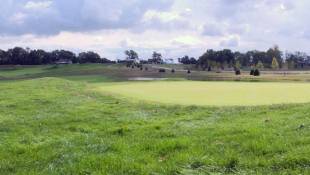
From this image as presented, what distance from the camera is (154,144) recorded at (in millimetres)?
10469

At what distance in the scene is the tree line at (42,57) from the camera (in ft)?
479

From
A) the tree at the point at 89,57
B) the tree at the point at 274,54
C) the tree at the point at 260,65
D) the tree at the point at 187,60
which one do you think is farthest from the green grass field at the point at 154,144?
the tree at the point at 187,60

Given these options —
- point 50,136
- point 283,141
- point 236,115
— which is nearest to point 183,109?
point 236,115

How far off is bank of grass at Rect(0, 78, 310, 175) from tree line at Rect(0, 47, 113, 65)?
134 metres

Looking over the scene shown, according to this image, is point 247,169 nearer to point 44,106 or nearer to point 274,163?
point 274,163

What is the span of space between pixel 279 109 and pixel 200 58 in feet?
436

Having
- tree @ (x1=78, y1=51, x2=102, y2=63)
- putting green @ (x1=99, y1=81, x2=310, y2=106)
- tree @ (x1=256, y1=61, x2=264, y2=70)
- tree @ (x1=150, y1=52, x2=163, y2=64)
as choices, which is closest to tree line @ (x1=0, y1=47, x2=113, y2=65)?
tree @ (x1=78, y1=51, x2=102, y2=63)

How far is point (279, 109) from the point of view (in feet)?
57.7

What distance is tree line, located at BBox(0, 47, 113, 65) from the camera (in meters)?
Answer: 146

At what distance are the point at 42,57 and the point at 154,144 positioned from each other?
147 meters

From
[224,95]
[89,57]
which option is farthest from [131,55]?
[224,95]

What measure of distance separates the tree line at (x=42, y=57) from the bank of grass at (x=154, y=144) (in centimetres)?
13438

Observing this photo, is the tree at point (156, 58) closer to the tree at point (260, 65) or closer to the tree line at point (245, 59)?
the tree line at point (245, 59)

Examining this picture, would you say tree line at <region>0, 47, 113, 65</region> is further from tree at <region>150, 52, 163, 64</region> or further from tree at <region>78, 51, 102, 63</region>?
tree at <region>150, 52, 163, 64</region>
